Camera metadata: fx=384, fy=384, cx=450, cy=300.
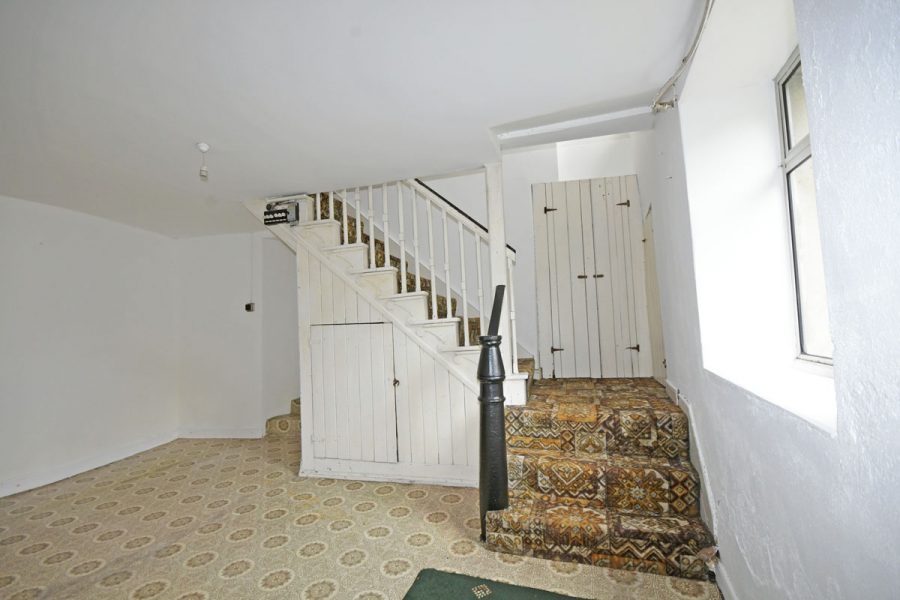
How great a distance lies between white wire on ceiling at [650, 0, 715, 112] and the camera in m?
1.37

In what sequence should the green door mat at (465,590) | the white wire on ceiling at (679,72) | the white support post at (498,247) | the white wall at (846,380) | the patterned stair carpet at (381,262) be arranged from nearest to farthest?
the white wall at (846,380)
the white wire on ceiling at (679,72)
the green door mat at (465,590)
the white support post at (498,247)
the patterned stair carpet at (381,262)

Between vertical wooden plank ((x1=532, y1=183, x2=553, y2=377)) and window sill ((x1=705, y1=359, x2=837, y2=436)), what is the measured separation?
2.15 m

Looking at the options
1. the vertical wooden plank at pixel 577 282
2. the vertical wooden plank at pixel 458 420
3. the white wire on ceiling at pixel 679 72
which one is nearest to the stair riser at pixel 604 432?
the vertical wooden plank at pixel 458 420

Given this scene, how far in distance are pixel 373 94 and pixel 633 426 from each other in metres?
2.23

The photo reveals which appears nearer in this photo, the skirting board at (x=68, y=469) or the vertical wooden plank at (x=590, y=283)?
the skirting board at (x=68, y=469)

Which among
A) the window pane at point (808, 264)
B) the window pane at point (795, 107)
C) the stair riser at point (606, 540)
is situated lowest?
the stair riser at point (606, 540)

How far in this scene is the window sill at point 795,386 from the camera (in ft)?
2.92

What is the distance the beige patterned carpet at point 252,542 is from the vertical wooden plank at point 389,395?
260 millimetres

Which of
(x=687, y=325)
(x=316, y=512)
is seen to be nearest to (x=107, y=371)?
(x=316, y=512)

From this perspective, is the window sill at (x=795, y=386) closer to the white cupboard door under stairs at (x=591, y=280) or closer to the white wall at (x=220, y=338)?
the white cupboard door under stairs at (x=591, y=280)

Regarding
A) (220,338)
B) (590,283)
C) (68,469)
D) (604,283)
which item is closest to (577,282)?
(590,283)

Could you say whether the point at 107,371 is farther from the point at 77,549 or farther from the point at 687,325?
the point at 687,325

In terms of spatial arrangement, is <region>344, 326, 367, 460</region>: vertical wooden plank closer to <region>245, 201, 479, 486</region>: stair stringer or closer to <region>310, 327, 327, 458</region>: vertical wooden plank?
<region>245, 201, 479, 486</region>: stair stringer

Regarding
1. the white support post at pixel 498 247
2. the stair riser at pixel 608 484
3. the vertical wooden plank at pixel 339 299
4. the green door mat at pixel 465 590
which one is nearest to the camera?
the green door mat at pixel 465 590
